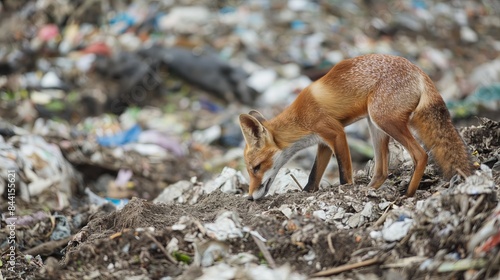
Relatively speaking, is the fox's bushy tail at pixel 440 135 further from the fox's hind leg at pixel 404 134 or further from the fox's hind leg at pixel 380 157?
the fox's hind leg at pixel 380 157

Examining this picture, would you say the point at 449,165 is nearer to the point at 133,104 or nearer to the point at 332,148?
the point at 332,148

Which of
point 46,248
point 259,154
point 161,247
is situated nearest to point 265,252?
point 161,247

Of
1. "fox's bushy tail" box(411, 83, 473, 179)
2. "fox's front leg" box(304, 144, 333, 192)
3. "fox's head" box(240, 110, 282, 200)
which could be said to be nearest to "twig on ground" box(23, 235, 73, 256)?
"fox's head" box(240, 110, 282, 200)

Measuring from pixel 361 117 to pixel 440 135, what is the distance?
2.26ft

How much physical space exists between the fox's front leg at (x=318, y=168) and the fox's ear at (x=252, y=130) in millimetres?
470

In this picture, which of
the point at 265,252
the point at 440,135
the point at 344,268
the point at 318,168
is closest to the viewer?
the point at 344,268

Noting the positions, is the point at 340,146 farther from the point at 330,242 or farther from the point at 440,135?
the point at 330,242

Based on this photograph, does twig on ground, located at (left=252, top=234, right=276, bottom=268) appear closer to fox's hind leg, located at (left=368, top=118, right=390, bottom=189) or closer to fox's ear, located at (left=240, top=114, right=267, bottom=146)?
fox's ear, located at (left=240, top=114, right=267, bottom=146)

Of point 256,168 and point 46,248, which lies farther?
point 46,248

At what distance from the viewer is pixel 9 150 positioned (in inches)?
263

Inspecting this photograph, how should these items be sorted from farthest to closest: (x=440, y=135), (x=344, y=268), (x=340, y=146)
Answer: (x=340, y=146) < (x=440, y=135) < (x=344, y=268)

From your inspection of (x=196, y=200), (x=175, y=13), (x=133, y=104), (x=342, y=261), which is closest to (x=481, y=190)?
(x=342, y=261)

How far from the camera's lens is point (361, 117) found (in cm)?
506

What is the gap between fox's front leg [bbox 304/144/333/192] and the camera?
5.24m
